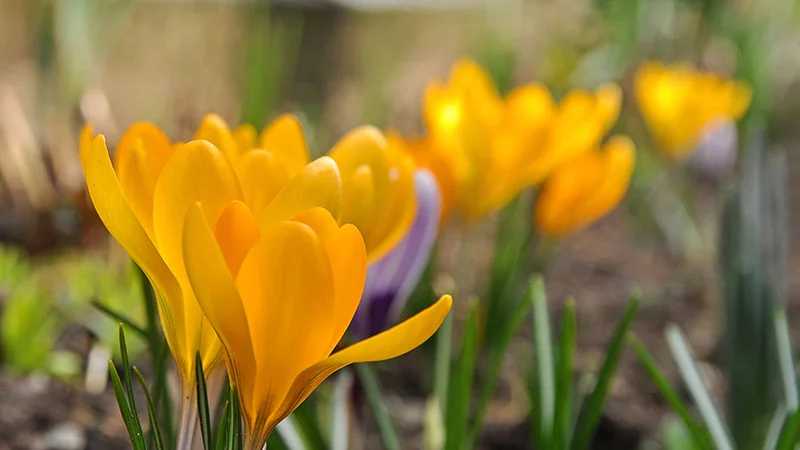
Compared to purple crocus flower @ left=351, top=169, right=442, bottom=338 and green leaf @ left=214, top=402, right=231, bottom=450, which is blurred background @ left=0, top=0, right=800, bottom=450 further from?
green leaf @ left=214, top=402, right=231, bottom=450

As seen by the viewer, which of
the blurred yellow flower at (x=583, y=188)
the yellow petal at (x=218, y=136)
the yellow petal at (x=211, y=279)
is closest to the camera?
the yellow petal at (x=211, y=279)

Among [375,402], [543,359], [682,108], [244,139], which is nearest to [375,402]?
[375,402]

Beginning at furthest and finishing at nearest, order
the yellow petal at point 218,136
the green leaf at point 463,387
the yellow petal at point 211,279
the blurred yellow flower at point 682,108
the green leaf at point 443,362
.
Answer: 1. the blurred yellow flower at point 682,108
2. the green leaf at point 443,362
3. the green leaf at point 463,387
4. the yellow petal at point 218,136
5. the yellow petal at point 211,279

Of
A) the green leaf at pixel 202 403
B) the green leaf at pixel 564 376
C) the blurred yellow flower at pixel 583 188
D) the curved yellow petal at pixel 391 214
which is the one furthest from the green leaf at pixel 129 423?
the blurred yellow flower at pixel 583 188

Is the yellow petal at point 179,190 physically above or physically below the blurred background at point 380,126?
above

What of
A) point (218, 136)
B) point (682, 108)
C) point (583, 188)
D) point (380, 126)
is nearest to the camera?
point (218, 136)

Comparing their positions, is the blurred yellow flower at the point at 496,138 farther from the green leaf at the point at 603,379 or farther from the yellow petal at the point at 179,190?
the yellow petal at the point at 179,190

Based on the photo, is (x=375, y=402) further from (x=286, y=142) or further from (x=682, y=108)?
(x=682, y=108)

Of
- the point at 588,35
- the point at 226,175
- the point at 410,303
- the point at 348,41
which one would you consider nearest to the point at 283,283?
the point at 226,175
